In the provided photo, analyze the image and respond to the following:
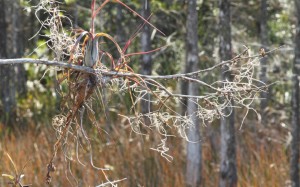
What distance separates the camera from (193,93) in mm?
7492

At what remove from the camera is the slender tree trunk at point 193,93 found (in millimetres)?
7316

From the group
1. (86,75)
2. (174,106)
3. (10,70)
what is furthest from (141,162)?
(10,70)

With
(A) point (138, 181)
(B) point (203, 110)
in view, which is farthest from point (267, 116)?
(B) point (203, 110)

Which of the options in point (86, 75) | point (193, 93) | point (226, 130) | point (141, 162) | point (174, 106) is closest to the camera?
point (86, 75)

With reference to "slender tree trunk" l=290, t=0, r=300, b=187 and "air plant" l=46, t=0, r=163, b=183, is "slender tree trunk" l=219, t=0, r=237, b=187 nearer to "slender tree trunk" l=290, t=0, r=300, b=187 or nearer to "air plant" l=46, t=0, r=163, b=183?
"slender tree trunk" l=290, t=0, r=300, b=187

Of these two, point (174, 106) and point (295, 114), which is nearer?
point (295, 114)

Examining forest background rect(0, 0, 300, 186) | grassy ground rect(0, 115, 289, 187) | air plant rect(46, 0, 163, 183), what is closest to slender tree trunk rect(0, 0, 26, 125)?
forest background rect(0, 0, 300, 186)

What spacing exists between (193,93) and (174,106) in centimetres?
371

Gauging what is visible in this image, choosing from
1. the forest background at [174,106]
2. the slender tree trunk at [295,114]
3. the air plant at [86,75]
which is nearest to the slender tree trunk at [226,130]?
the forest background at [174,106]

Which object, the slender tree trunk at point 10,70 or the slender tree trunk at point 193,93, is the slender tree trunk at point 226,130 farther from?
the slender tree trunk at point 10,70

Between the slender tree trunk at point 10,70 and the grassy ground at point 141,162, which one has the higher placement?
the slender tree trunk at point 10,70

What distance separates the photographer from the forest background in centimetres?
764

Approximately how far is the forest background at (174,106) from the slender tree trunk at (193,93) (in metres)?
0.11

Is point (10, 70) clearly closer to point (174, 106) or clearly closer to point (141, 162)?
point (174, 106)
